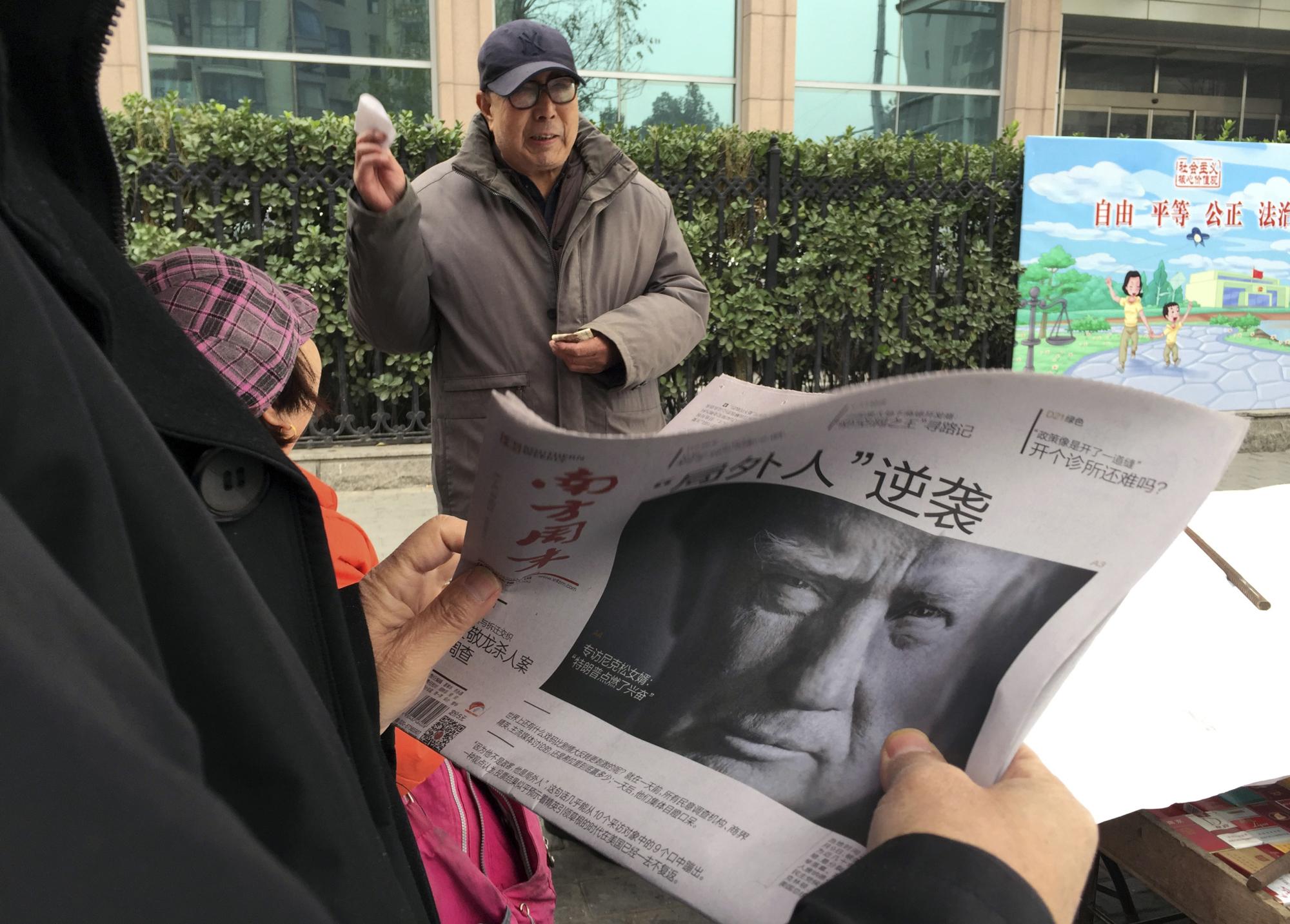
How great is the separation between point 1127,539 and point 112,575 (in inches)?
27.1

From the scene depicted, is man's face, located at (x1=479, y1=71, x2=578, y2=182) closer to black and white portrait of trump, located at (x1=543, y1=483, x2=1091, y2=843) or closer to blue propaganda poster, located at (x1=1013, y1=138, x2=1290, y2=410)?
black and white portrait of trump, located at (x1=543, y1=483, x2=1091, y2=843)

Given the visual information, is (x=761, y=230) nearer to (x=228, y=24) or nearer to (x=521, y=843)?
(x=521, y=843)

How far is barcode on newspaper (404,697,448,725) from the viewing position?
3.42ft

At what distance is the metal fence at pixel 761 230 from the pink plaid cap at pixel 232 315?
13.8 feet

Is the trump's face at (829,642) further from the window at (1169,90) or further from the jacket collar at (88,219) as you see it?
the window at (1169,90)

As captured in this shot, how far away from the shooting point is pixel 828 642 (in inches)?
33.2

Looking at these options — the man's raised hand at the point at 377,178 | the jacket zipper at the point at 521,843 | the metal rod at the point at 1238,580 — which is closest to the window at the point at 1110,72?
the man's raised hand at the point at 377,178

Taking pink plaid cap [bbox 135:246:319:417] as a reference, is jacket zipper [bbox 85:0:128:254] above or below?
above

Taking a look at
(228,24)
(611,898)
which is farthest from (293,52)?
(611,898)

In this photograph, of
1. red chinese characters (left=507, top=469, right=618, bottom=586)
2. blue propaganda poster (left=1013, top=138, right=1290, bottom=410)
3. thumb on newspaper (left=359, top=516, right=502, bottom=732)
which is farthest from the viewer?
blue propaganda poster (left=1013, top=138, right=1290, bottom=410)

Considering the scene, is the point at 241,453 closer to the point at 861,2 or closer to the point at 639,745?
the point at 639,745

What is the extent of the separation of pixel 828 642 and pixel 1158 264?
6.65 meters

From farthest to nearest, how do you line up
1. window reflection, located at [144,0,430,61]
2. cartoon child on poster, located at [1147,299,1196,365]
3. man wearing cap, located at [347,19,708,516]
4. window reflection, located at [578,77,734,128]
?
1. window reflection, located at [578,77,734,128]
2. window reflection, located at [144,0,430,61]
3. cartoon child on poster, located at [1147,299,1196,365]
4. man wearing cap, located at [347,19,708,516]

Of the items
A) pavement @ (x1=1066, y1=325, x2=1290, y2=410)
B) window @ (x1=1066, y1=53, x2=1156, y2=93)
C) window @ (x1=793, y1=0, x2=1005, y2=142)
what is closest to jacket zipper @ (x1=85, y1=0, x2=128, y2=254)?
pavement @ (x1=1066, y1=325, x2=1290, y2=410)
